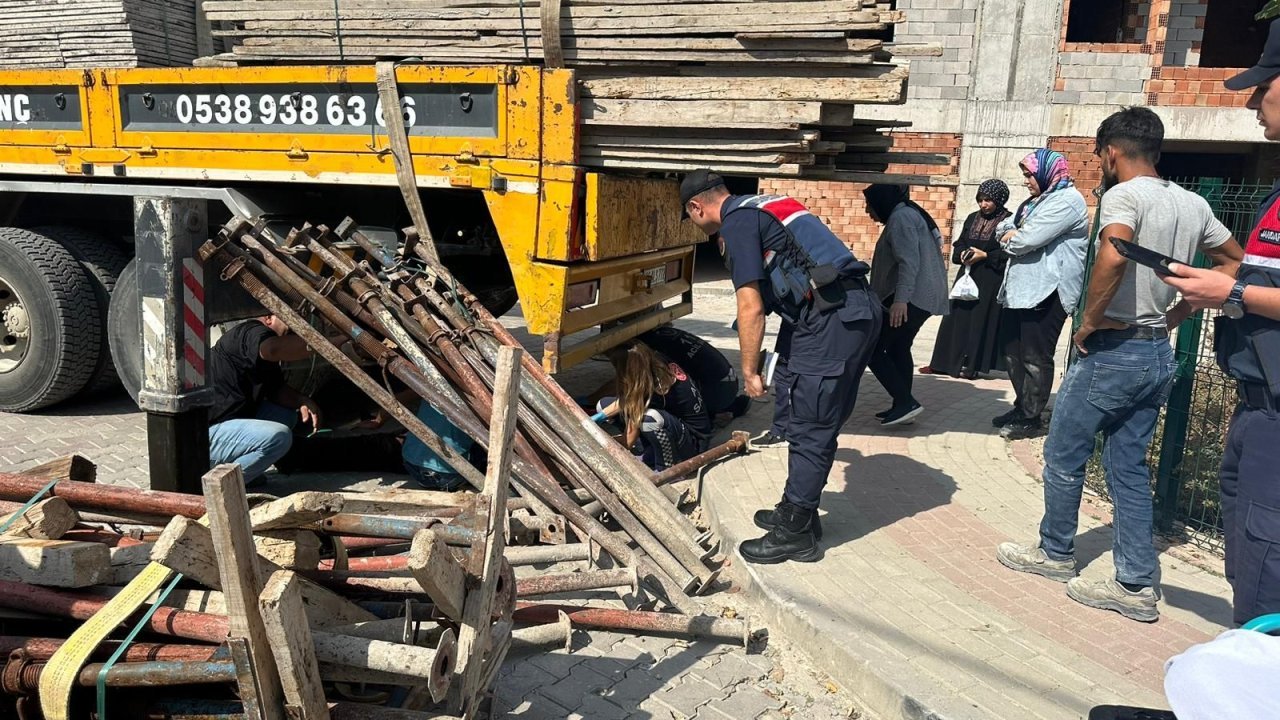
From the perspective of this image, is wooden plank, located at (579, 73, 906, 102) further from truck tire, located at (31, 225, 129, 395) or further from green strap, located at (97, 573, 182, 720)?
truck tire, located at (31, 225, 129, 395)

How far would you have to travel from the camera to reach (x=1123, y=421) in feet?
10.6

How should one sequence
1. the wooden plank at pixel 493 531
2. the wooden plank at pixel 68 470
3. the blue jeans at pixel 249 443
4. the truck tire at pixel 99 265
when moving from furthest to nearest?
the truck tire at pixel 99 265 → the blue jeans at pixel 249 443 → the wooden plank at pixel 68 470 → the wooden plank at pixel 493 531

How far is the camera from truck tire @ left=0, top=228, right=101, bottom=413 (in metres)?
5.36

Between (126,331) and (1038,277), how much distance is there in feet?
17.7

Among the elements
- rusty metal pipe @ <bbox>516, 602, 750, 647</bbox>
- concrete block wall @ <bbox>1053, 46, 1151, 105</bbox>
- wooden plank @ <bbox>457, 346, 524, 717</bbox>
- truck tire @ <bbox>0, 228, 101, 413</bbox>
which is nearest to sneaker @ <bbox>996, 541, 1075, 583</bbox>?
rusty metal pipe @ <bbox>516, 602, 750, 647</bbox>

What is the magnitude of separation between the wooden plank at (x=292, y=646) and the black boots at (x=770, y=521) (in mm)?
2114

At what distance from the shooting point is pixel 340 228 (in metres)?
4.69

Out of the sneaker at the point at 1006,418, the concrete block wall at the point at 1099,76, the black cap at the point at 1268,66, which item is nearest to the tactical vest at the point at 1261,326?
the black cap at the point at 1268,66

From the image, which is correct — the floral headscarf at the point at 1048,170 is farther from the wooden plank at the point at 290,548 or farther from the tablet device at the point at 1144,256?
the wooden plank at the point at 290,548

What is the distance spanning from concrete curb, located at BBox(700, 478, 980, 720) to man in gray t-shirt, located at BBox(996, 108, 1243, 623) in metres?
0.96

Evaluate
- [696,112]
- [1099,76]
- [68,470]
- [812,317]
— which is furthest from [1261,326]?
[1099,76]

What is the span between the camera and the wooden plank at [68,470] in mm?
2896

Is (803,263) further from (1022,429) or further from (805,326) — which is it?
(1022,429)

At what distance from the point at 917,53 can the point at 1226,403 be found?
7.69 feet
